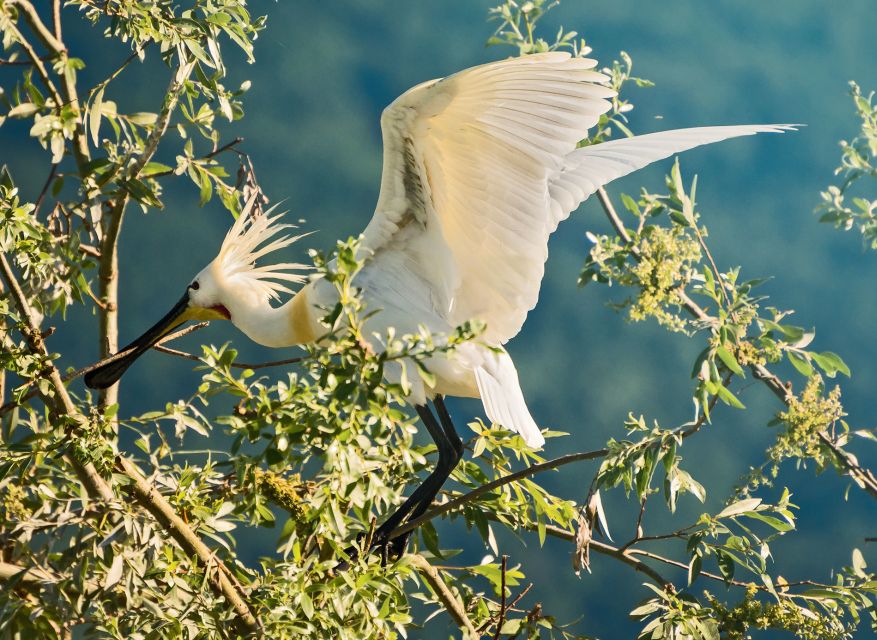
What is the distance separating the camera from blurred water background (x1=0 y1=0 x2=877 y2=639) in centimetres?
355

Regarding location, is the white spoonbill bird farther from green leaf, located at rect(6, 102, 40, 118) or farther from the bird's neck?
green leaf, located at rect(6, 102, 40, 118)

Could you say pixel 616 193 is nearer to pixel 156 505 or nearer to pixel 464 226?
pixel 464 226

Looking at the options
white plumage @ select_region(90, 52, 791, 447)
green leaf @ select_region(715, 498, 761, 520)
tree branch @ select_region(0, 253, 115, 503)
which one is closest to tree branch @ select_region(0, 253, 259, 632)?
tree branch @ select_region(0, 253, 115, 503)

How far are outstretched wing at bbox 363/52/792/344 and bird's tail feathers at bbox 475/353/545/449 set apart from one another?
0.11 m

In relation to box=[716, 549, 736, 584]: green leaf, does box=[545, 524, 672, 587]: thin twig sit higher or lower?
lower

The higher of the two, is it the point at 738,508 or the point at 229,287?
the point at 738,508

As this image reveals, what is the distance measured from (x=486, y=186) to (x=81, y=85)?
2.25 meters

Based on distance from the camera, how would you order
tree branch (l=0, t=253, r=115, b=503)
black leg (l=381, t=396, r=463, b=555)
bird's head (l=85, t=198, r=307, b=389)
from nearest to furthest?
1. tree branch (l=0, t=253, r=115, b=503)
2. black leg (l=381, t=396, r=463, b=555)
3. bird's head (l=85, t=198, r=307, b=389)

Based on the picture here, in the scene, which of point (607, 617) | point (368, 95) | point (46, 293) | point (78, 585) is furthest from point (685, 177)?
point (78, 585)

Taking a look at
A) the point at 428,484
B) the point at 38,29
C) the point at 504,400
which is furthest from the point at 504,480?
the point at 38,29

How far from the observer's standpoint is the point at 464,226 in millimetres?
1839

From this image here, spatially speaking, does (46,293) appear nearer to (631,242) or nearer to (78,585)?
(78,585)

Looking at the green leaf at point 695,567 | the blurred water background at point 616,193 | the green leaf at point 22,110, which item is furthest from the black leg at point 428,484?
the blurred water background at point 616,193

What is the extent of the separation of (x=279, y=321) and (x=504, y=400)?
1.67 feet
